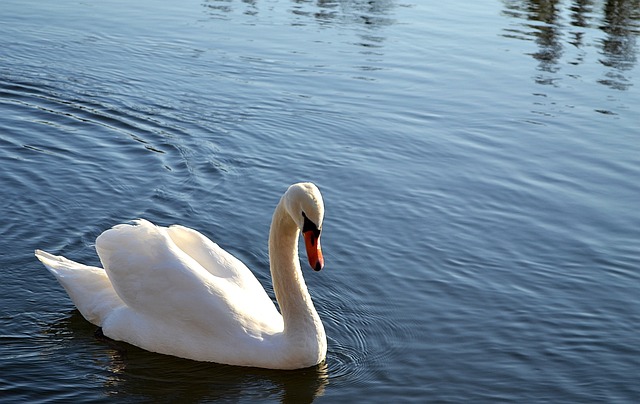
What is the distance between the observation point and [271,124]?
46.6 ft

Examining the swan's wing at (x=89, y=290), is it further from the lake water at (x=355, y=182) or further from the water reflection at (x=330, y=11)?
the water reflection at (x=330, y=11)

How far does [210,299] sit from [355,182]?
187 inches

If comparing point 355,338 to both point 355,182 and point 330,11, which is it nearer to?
point 355,182

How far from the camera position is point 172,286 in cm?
793

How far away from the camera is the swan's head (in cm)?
741

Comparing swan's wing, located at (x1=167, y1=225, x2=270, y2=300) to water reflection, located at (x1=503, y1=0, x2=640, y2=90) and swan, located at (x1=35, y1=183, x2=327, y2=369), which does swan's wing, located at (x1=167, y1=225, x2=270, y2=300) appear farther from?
water reflection, located at (x1=503, y1=0, x2=640, y2=90)

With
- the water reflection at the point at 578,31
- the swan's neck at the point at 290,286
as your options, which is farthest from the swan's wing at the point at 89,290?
the water reflection at the point at 578,31

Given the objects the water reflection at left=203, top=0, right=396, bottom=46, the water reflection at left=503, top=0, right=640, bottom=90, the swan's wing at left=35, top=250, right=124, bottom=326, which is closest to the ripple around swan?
the swan's wing at left=35, top=250, right=124, bottom=326

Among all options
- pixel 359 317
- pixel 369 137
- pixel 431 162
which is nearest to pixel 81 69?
pixel 369 137

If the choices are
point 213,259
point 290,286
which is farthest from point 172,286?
point 290,286

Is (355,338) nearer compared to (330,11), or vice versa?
(355,338)

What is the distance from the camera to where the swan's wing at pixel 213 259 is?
8.27m

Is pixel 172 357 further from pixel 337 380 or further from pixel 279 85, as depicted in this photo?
pixel 279 85

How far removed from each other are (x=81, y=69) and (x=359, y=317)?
330 inches
